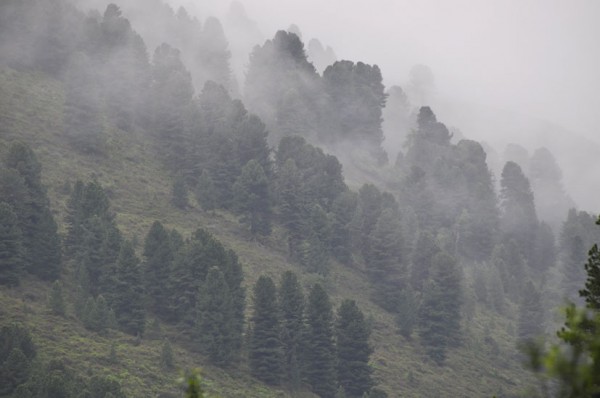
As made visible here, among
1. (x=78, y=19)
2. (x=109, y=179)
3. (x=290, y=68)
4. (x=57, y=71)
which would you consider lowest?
(x=109, y=179)

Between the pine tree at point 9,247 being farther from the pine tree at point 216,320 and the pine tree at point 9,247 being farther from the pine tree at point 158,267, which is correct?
the pine tree at point 216,320

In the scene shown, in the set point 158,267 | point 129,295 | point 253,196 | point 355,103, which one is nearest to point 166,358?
point 129,295

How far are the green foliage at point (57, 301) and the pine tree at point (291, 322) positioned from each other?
19.3m

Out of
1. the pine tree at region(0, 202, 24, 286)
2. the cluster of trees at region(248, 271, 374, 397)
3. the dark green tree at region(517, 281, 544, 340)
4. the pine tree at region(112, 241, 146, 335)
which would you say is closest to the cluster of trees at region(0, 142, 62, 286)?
the pine tree at region(0, 202, 24, 286)

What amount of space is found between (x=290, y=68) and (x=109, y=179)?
54.2 metres

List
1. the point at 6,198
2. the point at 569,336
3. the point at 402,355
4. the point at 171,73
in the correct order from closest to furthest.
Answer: the point at 569,336, the point at 6,198, the point at 402,355, the point at 171,73

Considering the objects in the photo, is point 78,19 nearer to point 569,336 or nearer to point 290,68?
point 290,68

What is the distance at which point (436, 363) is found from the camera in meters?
74.0

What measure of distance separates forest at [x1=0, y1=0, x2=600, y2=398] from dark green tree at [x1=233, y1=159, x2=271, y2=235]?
0.27m

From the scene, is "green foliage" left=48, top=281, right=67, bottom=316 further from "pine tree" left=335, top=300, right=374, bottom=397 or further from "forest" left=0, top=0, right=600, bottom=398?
"pine tree" left=335, top=300, right=374, bottom=397

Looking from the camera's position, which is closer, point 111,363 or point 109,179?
point 111,363

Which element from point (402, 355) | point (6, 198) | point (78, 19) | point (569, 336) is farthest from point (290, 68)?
point (569, 336)

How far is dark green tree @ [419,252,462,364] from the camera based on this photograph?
75625 mm

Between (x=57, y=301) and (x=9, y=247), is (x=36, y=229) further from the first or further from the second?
(x=57, y=301)
